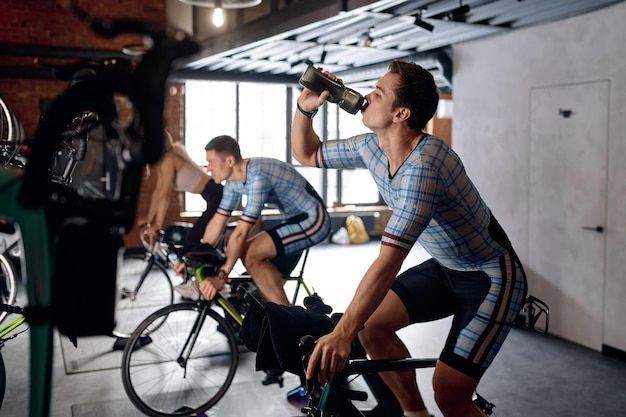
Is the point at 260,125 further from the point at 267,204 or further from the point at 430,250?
the point at 430,250

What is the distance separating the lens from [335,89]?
2.44m

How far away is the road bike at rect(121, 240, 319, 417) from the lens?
11.8 feet

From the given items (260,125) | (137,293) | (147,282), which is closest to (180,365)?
(137,293)

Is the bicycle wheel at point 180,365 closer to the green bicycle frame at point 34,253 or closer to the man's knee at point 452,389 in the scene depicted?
the man's knee at point 452,389

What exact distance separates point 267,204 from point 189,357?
109cm

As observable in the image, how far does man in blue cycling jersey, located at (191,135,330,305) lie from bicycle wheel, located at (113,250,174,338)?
133 centimetres

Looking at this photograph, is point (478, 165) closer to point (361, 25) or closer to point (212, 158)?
point (361, 25)

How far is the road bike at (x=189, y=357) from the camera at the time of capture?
3.59 metres

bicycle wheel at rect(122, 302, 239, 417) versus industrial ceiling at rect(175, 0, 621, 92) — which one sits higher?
industrial ceiling at rect(175, 0, 621, 92)

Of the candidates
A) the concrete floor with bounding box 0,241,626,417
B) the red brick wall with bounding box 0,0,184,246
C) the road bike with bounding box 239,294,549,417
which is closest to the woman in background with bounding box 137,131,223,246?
the concrete floor with bounding box 0,241,626,417

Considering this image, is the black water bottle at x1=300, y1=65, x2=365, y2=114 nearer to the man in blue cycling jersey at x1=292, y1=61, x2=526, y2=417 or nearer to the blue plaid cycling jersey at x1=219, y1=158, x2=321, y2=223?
the man in blue cycling jersey at x1=292, y1=61, x2=526, y2=417

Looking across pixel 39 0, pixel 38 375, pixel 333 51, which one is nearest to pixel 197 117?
pixel 39 0

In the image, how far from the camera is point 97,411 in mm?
3660

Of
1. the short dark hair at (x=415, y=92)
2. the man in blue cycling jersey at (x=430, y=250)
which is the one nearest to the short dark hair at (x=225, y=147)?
the man in blue cycling jersey at (x=430, y=250)
